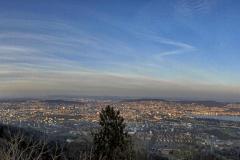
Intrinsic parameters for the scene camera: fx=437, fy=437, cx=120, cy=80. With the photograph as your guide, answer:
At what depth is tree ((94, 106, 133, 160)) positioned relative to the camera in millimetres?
29359

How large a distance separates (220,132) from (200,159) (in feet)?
195

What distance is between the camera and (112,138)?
30.4 m

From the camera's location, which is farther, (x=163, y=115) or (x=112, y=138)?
(x=163, y=115)

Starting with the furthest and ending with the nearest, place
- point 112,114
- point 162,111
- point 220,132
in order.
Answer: point 162,111 < point 220,132 < point 112,114

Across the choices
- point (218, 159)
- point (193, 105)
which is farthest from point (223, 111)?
point (218, 159)

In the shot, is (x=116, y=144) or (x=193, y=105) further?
(x=193, y=105)

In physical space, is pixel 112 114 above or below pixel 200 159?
above

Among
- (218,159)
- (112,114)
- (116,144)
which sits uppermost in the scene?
(112,114)

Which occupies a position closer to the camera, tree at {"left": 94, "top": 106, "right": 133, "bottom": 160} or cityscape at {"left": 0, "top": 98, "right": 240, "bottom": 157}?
tree at {"left": 94, "top": 106, "right": 133, "bottom": 160}

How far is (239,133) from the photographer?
370 ft

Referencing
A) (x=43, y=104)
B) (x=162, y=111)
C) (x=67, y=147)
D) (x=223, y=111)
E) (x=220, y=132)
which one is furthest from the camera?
(x=223, y=111)

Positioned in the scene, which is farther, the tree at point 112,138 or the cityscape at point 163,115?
the cityscape at point 163,115

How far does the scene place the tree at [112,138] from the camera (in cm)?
2936

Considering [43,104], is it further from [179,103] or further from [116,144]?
[116,144]
